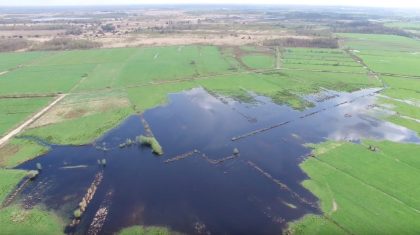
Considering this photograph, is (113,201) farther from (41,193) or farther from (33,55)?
(33,55)

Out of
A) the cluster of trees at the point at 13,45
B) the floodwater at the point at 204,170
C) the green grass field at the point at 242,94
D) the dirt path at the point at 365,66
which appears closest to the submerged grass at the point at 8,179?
the green grass field at the point at 242,94

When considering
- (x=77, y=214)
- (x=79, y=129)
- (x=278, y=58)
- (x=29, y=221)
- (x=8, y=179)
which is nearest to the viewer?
(x=29, y=221)

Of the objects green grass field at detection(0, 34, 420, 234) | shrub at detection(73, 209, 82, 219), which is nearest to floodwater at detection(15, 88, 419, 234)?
shrub at detection(73, 209, 82, 219)

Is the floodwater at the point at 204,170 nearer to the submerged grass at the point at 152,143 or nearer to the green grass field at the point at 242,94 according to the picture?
the submerged grass at the point at 152,143

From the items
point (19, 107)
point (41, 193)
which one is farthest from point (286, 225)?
point (19, 107)

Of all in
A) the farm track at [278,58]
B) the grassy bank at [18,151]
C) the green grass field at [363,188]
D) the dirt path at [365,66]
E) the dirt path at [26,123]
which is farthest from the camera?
the farm track at [278,58]

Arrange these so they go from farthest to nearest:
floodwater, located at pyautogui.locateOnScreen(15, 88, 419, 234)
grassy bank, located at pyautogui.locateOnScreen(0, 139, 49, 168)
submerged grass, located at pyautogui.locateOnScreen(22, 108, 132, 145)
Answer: submerged grass, located at pyautogui.locateOnScreen(22, 108, 132, 145) → grassy bank, located at pyautogui.locateOnScreen(0, 139, 49, 168) → floodwater, located at pyautogui.locateOnScreen(15, 88, 419, 234)

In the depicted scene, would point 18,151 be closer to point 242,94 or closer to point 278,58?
point 242,94

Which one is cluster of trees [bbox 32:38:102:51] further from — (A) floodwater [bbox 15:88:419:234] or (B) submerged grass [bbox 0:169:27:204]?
(B) submerged grass [bbox 0:169:27:204]

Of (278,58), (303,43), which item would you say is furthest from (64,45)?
(303,43)
